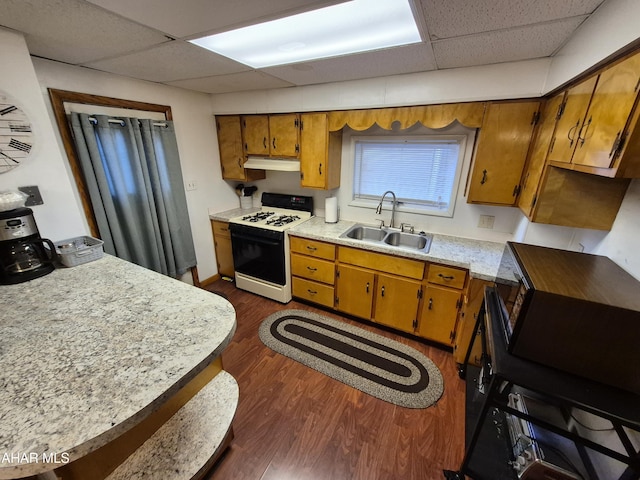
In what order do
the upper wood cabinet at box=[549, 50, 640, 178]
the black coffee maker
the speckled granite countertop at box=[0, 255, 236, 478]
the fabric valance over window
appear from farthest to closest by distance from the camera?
the fabric valance over window → the black coffee maker → the upper wood cabinet at box=[549, 50, 640, 178] → the speckled granite countertop at box=[0, 255, 236, 478]

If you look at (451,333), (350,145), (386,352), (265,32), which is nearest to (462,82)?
(350,145)

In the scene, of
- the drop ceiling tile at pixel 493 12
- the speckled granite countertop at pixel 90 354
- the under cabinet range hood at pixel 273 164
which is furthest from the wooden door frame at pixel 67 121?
the drop ceiling tile at pixel 493 12

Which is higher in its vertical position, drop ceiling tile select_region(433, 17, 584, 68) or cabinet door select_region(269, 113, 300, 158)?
drop ceiling tile select_region(433, 17, 584, 68)

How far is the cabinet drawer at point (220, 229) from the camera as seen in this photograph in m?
3.12

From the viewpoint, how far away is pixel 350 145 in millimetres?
2719

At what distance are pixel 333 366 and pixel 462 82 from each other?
95.4 inches

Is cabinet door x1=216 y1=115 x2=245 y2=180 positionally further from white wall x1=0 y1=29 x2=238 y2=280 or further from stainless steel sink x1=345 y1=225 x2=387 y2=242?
stainless steel sink x1=345 y1=225 x2=387 y2=242

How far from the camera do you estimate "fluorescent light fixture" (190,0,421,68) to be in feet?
4.10

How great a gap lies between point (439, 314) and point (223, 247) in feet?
8.48

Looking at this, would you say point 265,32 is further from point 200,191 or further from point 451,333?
point 451,333

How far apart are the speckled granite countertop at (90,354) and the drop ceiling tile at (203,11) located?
4.17ft

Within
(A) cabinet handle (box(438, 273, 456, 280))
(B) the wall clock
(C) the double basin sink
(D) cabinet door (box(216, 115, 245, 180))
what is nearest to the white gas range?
(D) cabinet door (box(216, 115, 245, 180))

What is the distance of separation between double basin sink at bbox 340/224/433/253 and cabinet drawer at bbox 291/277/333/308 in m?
0.63

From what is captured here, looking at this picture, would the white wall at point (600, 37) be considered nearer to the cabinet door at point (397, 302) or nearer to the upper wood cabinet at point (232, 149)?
the cabinet door at point (397, 302)
